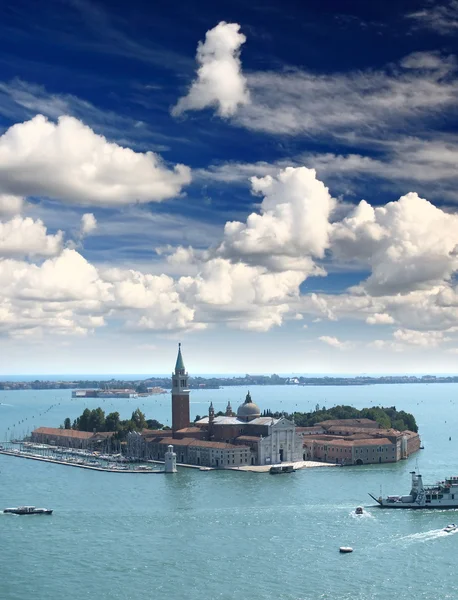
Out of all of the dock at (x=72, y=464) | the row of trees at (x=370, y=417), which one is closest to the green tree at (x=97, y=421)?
the dock at (x=72, y=464)

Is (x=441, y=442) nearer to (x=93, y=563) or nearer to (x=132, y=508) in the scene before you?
(x=132, y=508)

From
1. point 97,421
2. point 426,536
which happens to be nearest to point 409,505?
point 426,536

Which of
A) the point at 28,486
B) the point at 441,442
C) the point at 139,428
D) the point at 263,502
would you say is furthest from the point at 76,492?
the point at 441,442

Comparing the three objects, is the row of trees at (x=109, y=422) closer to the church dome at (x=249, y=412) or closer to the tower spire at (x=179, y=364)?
the tower spire at (x=179, y=364)

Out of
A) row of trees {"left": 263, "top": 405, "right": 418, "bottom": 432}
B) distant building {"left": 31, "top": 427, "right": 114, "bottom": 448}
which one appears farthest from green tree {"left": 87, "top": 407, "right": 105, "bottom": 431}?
row of trees {"left": 263, "top": 405, "right": 418, "bottom": 432}

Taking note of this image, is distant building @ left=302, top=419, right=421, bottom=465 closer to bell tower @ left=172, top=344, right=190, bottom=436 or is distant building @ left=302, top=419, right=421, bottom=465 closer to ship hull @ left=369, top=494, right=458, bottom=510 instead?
bell tower @ left=172, top=344, right=190, bottom=436
